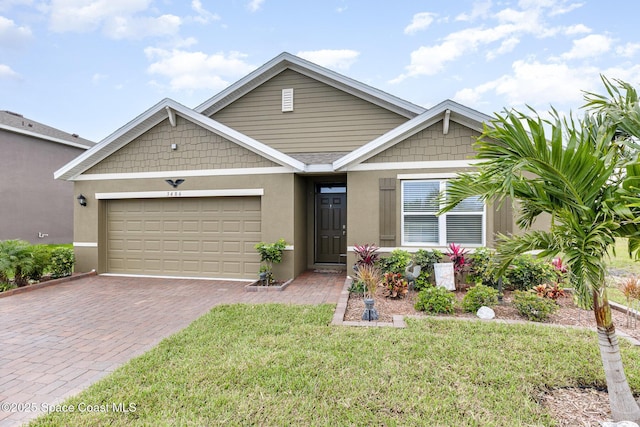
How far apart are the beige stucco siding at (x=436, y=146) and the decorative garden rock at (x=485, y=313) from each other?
3406 mm

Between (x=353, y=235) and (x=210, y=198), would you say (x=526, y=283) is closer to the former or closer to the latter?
(x=353, y=235)

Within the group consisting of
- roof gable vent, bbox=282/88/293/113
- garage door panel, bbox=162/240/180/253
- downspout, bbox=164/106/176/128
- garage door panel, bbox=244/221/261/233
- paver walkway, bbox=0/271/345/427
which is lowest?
paver walkway, bbox=0/271/345/427

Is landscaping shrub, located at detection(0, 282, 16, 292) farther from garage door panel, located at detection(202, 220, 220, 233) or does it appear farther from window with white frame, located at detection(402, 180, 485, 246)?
window with white frame, located at detection(402, 180, 485, 246)

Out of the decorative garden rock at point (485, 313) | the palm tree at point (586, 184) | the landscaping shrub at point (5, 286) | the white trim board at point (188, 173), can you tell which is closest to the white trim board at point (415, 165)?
the white trim board at point (188, 173)

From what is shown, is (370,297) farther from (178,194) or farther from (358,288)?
(178,194)

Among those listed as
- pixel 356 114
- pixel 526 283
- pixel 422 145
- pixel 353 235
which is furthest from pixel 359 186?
pixel 526 283

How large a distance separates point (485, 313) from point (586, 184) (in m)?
3.13

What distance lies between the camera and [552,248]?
2475 mm

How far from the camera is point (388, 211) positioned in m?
7.09

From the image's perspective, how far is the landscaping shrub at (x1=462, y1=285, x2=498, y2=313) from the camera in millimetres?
4980

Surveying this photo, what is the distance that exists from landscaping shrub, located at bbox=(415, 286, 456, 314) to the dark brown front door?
13.6 feet

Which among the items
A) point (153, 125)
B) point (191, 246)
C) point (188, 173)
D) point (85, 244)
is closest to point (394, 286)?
point (191, 246)

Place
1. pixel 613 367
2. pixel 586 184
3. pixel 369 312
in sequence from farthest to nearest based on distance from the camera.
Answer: pixel 369 312 < pixel 613 367 < pixel 586 184

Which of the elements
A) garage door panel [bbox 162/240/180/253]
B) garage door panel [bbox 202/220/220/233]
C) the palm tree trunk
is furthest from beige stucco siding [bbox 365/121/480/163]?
garage door panel [bbox 162/240/180/253]
